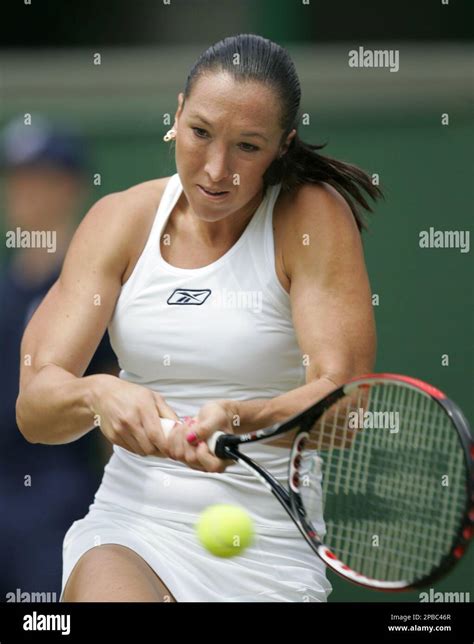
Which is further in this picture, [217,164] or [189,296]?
[189,296]

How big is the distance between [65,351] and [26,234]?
102 cm

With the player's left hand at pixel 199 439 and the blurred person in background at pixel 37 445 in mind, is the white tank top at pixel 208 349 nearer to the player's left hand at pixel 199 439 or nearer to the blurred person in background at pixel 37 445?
the player's left hand at pixel 199 439

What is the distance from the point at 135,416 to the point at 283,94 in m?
0.56

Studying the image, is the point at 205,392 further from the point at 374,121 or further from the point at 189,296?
the point at 374,121

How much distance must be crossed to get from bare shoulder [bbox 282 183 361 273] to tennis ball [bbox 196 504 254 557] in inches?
15.8

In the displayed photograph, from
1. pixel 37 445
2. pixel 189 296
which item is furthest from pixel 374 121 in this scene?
pixel 189 296

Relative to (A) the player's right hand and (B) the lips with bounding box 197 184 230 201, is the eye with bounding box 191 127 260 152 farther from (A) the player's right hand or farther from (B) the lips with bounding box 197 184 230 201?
(A) the player's right hand

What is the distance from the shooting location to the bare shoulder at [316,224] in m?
1.88

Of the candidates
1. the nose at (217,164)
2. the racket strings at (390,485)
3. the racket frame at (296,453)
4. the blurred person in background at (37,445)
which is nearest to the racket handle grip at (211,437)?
the racket frame at (296,453)

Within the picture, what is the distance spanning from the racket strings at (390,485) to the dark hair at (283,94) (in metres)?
0.39

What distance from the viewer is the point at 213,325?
6.24 ft

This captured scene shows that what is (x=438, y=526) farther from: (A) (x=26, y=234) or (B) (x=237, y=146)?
(A) (x=26, y=234)

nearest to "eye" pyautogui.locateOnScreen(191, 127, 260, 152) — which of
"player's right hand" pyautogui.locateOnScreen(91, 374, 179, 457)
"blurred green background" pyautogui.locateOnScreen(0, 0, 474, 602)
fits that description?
"player's right hand" pyautogui.locateOnScreen(91, 374, 179, 457)

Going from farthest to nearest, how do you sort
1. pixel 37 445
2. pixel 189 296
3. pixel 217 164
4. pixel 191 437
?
pixel 37 445 → pixel 189 296 → pixel 217 164 → pixel 191 437
